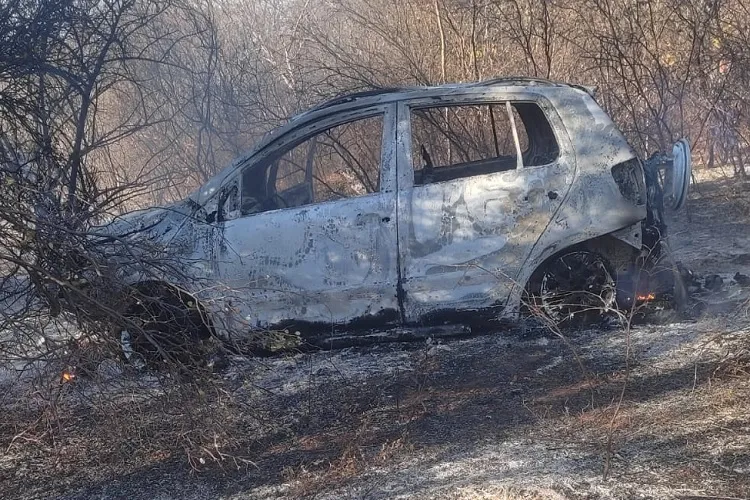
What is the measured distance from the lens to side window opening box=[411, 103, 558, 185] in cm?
523

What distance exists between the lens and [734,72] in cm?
853

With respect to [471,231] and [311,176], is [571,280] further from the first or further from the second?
[311,176]

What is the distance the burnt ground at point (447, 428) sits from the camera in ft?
10.7

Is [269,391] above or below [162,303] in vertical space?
below

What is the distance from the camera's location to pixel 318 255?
16.2 ft

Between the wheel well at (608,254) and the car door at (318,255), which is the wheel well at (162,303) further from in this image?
the wheel well at (608,254)

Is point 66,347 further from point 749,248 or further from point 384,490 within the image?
point 749,248

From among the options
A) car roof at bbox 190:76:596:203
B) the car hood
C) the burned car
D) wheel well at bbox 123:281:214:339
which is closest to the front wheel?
wheel well at bbox 123:281:214:339

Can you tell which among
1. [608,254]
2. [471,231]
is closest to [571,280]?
[608,254]

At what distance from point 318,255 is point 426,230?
2.44 ft

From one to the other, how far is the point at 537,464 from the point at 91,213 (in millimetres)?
2464

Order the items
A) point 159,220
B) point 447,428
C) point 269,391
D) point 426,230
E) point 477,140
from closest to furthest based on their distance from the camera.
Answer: point 447,428
point 269,391
point 426,230
point 159,220
point 477,140

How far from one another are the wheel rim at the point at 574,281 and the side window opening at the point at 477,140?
2.35ft

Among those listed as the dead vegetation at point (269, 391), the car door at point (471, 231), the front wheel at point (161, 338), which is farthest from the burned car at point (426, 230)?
the front wheel at point (161, 338)
